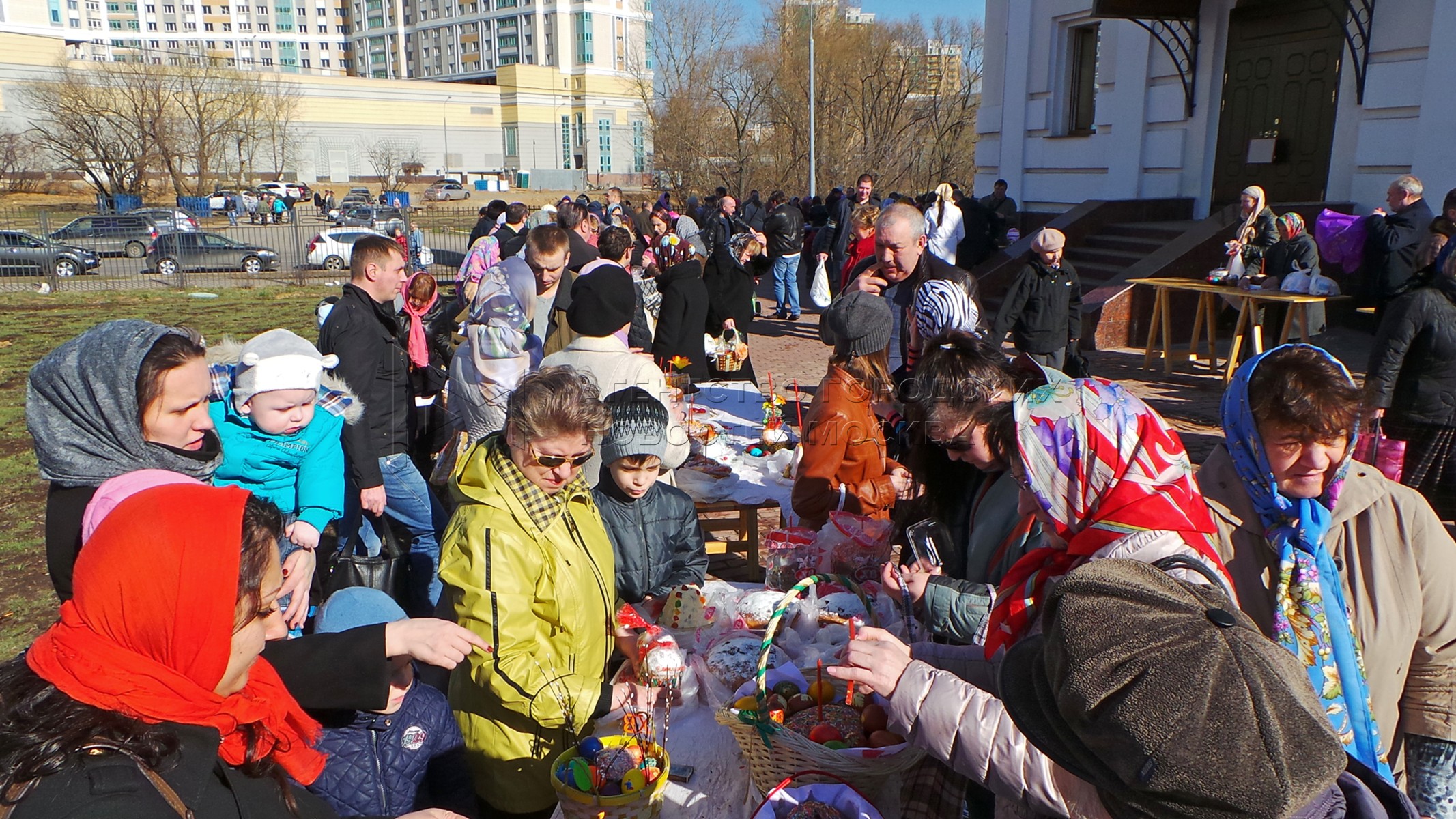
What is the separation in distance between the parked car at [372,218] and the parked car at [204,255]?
2991 mm

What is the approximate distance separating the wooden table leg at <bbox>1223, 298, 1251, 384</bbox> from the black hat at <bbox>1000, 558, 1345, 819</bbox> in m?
8.96

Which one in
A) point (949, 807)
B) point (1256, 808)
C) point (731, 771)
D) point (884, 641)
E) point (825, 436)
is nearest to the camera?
point (1256, 808)

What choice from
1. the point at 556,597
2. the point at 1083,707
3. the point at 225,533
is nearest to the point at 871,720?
the point at 556,597

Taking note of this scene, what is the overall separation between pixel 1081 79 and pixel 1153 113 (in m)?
2.06

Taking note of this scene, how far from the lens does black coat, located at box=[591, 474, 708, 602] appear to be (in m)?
3.36

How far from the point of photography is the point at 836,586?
3213 millimetres

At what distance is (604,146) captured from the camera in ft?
296

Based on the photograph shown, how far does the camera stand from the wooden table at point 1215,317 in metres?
8.73

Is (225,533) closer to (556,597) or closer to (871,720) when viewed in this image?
(556,597)

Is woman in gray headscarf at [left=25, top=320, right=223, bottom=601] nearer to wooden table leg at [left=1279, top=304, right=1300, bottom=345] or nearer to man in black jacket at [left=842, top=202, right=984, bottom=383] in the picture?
man in black jacket at [left=842, top=202, right=984, bottom=383]

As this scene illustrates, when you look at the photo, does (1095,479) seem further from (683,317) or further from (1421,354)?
(683,317)

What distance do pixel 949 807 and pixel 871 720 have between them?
267 millimetres

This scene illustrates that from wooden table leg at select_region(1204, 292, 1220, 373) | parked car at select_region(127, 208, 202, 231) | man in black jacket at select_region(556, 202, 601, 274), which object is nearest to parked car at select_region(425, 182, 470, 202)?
parked car at select_region(127, 208, 202, 231)

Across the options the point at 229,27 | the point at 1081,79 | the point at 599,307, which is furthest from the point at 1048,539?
the point at 229,27
